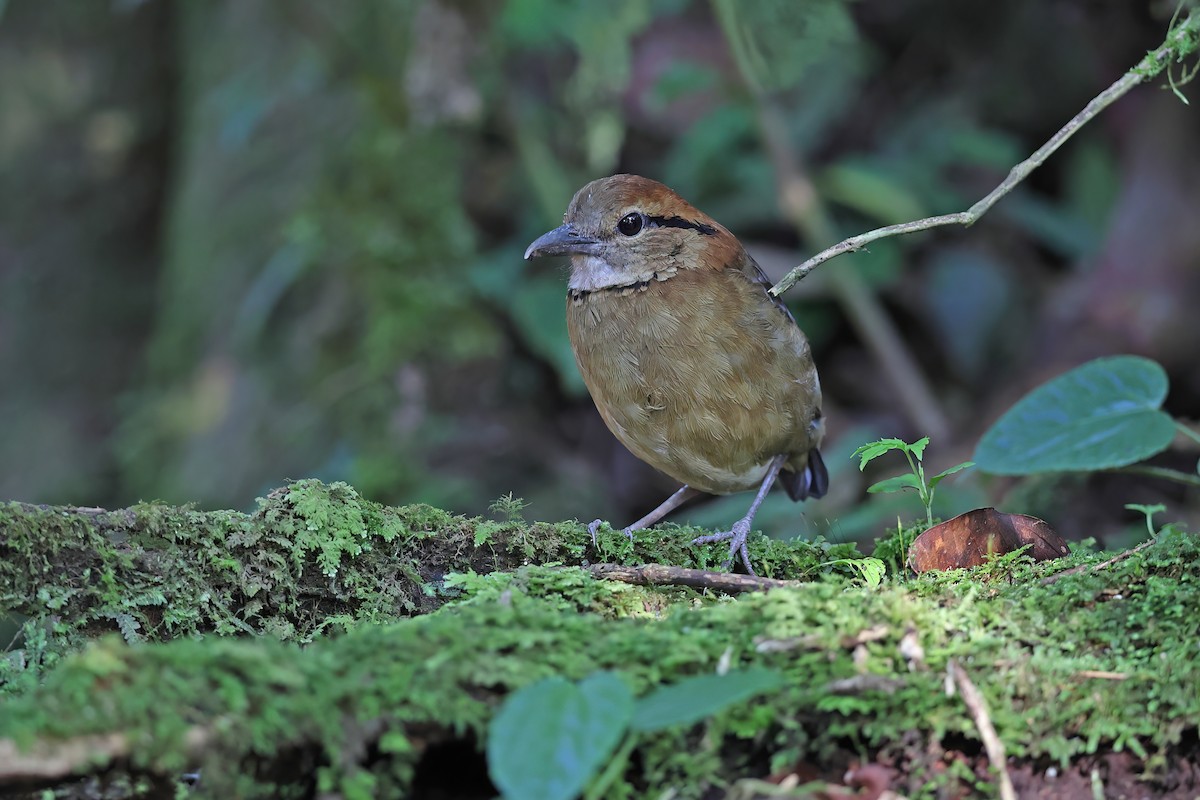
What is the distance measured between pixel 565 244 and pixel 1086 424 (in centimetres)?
233

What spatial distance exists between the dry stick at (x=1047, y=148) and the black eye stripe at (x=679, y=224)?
1420 mm

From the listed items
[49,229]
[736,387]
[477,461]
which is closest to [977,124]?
[477,461]

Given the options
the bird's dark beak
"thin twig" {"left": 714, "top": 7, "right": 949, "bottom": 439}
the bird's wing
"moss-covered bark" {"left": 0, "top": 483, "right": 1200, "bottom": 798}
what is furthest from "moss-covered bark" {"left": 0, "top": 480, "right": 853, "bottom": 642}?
"thin twig" {"left": 714, "top": 7, "right": 949, "bottom": 439}

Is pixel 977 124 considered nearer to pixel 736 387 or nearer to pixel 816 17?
pixel 816 17

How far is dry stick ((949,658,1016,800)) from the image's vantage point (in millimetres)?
1987

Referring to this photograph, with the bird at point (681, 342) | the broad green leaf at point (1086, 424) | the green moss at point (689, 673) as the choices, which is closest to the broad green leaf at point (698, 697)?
the green moss at point (689, 673)

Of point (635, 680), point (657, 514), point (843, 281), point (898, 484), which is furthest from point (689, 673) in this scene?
point (843, 281)

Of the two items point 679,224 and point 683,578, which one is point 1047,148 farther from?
point 679,224

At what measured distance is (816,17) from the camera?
5703 mm

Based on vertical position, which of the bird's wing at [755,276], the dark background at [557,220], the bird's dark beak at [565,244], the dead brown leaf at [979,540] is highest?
the dark background at [557,220]

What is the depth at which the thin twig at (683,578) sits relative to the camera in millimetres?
2754

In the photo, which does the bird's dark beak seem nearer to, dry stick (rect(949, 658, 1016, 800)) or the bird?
the bird

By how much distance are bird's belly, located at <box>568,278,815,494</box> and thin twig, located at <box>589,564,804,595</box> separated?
1.19m

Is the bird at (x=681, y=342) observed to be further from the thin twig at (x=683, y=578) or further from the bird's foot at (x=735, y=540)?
the thin twig at (x=683, y=578)
